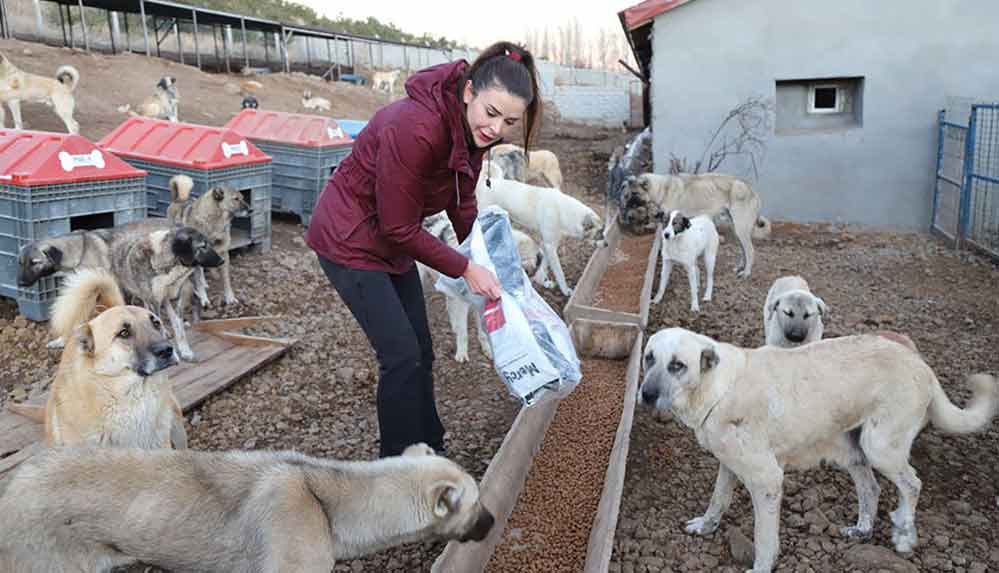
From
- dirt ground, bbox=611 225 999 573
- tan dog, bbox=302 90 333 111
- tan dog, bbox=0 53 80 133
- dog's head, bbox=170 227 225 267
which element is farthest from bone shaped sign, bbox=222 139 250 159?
tan dog, bbox=302 90 333 111

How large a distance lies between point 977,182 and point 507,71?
32.9 feet

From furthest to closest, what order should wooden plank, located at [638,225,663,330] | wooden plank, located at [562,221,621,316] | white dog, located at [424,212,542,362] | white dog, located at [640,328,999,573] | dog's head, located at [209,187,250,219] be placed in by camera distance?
dog's head, located at [209,187,250,219] < wooden plank, located at [562,221,621,316] < wooden plank, located at [638,225,663,330] < white dog, located at [424,212,542,362] < white dog, located at [640,328,999,573]

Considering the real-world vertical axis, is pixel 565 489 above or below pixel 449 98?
below

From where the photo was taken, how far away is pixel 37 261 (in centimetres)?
572

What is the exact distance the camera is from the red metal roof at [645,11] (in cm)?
1192

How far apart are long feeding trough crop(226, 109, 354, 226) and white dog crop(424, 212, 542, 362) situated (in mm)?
2994

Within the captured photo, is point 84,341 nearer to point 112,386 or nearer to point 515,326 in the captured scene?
point 112,386

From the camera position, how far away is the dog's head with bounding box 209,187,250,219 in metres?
7.41

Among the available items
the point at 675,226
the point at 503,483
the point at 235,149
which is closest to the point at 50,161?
the point at 235,149

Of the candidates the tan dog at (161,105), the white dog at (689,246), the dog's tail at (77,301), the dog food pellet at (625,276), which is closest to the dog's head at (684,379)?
the dog's tail at (77,301)

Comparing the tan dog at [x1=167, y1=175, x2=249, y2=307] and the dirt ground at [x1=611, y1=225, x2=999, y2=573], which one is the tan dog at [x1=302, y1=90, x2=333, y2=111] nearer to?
the tan dog at [x1=167, y1=175, x2=249, y2=307]

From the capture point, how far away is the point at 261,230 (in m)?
8.60

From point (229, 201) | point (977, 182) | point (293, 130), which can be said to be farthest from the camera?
point (977, 182)

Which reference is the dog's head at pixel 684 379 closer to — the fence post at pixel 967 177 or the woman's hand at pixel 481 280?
the woman's hand at pixel 481 280
